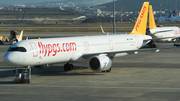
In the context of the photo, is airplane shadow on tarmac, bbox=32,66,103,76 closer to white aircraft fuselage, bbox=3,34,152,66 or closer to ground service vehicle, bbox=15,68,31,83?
white aircraft fuselage, bbox=3,34,152,66

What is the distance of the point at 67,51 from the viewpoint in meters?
30.0

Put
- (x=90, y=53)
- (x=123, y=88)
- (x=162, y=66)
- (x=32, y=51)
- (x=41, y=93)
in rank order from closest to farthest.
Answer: (x=41, y=93) → (x=123, y=88) → (x=32, y=51) → (x=90, y=53) → (x=162, y=66)

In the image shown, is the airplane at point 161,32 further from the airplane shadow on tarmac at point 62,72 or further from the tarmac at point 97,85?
the airplane shadow on tarmac at point 62,72

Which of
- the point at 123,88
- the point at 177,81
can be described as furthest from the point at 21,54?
the point at 177,81

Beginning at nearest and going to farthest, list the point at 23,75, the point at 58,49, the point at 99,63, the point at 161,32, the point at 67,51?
1. the point at 23,75
2. the point at 99,63
3. the point at 58,49
4. the point at 67,51
5. the point at 161,32

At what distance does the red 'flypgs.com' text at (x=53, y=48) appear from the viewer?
28234mm

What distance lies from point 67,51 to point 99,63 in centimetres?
368

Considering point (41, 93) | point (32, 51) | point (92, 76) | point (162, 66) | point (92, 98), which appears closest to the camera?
point (92, 98)

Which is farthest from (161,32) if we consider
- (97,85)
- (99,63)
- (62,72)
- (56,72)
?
(97,85)

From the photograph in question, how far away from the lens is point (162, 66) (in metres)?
35.8

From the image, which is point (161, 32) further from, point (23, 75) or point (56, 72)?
point (23, 75)

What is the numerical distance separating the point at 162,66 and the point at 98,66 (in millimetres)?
10451

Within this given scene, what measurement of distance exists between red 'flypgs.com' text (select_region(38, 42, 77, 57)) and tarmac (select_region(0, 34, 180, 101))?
2.57 metres

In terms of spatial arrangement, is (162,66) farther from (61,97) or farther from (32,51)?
(61,97)
